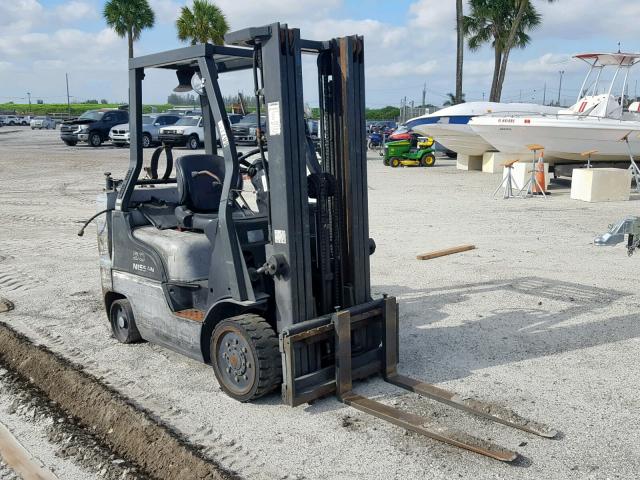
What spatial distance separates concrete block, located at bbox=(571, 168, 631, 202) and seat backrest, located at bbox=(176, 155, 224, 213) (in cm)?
1202

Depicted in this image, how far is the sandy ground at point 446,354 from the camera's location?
12.6 ft

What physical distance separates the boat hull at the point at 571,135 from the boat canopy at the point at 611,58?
1.65m

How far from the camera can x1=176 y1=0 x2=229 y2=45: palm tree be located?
41.2m

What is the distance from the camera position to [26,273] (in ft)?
28.1

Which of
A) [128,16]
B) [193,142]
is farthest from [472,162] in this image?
[128,16]

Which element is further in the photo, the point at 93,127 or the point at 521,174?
the point at 93,127

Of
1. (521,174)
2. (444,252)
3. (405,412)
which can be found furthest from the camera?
(521,174)

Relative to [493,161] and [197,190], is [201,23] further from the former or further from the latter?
[197,190]

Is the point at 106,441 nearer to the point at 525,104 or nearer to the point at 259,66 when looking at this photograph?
the point at 259,66

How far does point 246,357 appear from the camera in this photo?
4457mm

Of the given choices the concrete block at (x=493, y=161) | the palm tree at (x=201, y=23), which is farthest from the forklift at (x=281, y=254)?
the palm tree at (x=201, y=23)

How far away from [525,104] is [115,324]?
1992 centimetres

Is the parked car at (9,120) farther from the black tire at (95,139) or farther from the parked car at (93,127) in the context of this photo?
the black tire at (95,139)

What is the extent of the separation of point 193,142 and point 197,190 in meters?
26.1
